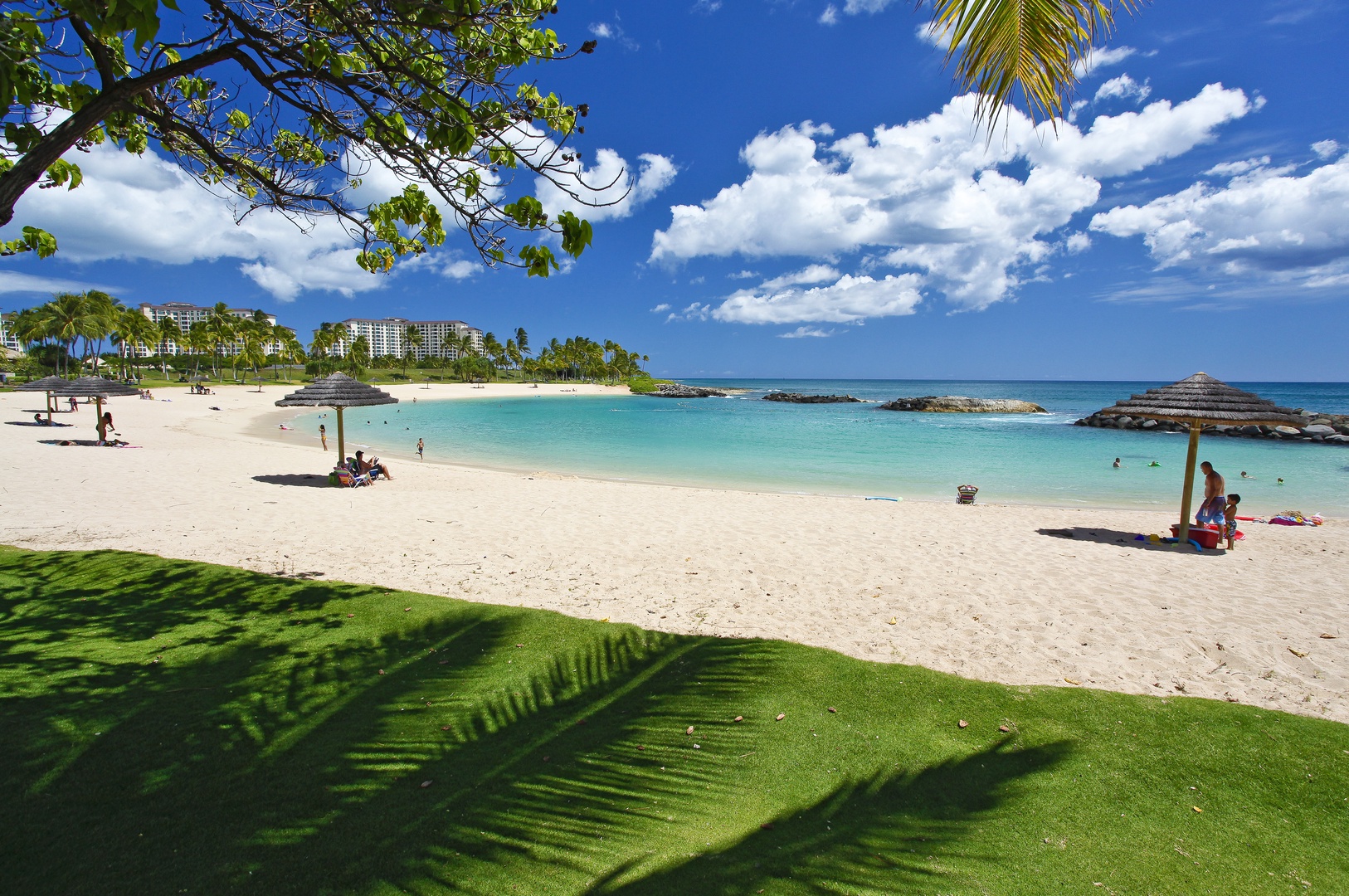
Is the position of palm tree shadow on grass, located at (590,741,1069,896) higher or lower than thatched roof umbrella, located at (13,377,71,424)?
lower

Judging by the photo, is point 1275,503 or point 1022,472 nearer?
point 1275,503

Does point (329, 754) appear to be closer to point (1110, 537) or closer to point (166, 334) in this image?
point (1110, 537)

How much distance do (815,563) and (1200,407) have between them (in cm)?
665

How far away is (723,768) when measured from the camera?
3.29 meters

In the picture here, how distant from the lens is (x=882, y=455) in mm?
26062

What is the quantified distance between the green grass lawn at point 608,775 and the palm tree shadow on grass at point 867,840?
0.01m

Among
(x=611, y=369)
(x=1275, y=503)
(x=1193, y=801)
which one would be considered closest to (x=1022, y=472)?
(x=1275, y=503)

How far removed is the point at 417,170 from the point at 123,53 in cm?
249

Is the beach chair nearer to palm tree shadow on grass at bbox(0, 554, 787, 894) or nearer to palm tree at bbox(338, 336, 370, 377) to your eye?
palm tree shadow on grass at bbox(0, 554, 787, 894)

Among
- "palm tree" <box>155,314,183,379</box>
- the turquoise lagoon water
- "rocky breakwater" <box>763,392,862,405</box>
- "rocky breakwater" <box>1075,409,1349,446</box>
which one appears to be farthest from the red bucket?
"palm tree" <box>155,314,183,379</box>

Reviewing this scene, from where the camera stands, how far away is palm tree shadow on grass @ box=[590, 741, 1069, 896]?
2.42 m

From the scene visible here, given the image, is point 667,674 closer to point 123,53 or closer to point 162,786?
point 162,786

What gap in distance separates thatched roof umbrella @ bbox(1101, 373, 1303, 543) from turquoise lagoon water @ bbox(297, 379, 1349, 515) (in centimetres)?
647

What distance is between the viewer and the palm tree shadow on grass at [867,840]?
2422 millimetres
